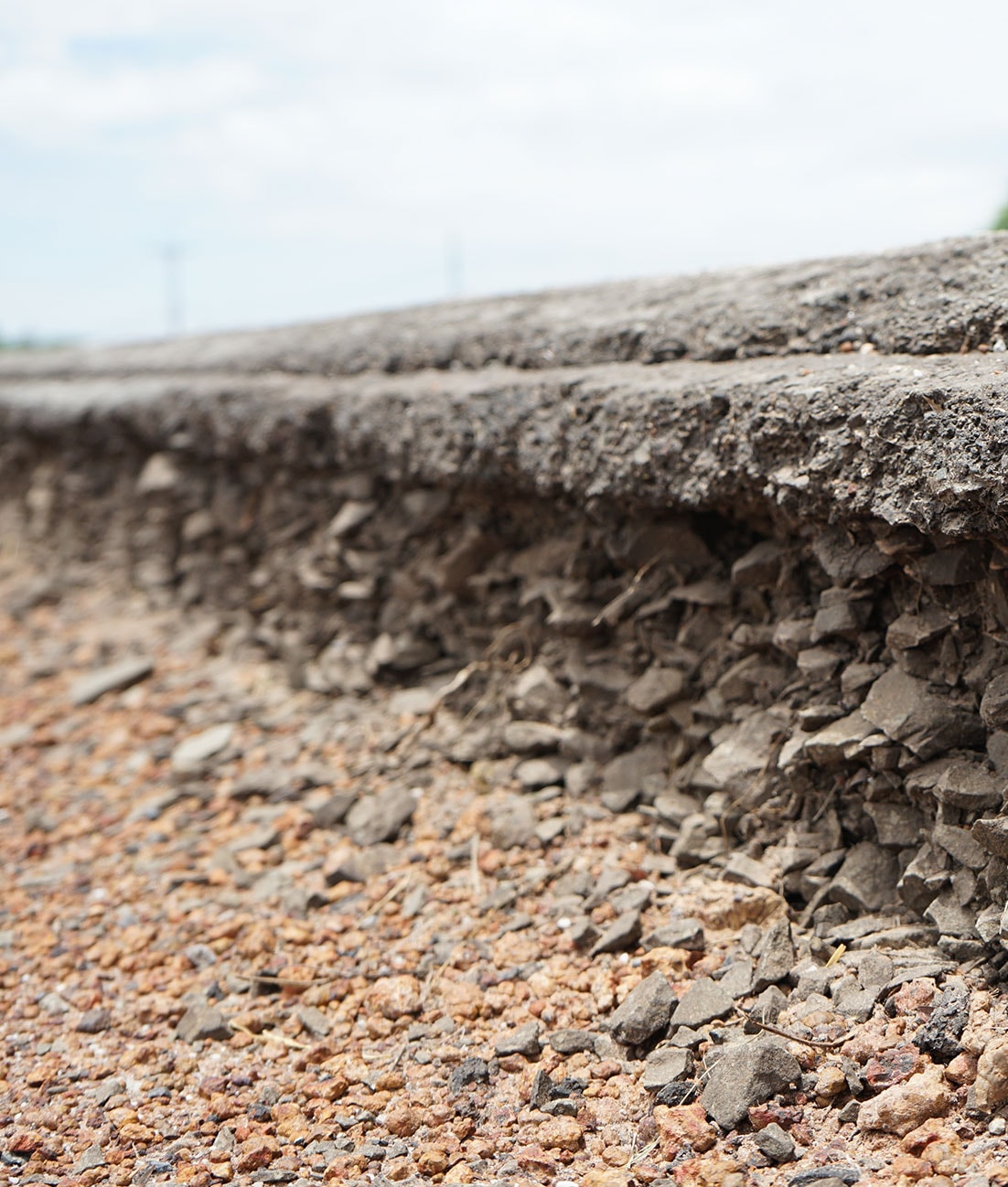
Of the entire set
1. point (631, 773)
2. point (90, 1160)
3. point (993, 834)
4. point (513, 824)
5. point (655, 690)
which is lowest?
point (90, 1160)

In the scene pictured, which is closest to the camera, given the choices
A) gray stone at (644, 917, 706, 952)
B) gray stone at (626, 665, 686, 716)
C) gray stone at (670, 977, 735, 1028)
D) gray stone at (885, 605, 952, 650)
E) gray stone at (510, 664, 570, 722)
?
gray stone at (670, 977, 735, 1028)

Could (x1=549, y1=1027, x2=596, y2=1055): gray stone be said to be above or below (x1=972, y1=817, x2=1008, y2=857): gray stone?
below

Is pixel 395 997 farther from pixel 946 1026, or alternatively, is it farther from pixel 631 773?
pixel 946 1026

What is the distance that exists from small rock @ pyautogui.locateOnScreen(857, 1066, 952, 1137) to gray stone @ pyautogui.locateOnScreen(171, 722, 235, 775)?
244cm

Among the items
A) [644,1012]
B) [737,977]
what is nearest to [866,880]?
[737,977]

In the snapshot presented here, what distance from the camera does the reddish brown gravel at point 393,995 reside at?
6.56 feet

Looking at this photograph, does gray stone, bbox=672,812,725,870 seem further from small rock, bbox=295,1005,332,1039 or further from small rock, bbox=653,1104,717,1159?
small rock, bbox=295,1005,332,1039

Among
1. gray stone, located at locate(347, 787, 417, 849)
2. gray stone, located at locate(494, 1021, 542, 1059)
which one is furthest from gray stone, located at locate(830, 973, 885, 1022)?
gray stone, located at locate(347, 787, 417, 849)

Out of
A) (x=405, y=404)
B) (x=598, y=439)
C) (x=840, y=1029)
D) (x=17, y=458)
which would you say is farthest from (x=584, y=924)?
(x=17, y=458)

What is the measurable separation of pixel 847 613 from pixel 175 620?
3.20 meters

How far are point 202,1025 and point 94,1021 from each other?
28cm

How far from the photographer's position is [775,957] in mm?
2338

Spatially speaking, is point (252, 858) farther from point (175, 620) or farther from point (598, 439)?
point (175, 620)

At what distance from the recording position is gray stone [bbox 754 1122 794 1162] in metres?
1.92
